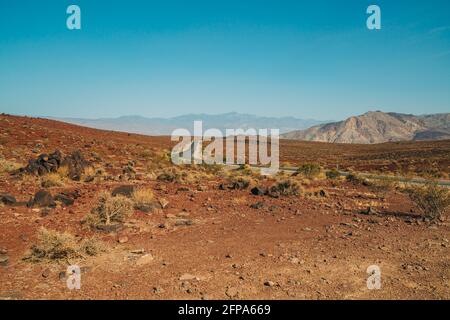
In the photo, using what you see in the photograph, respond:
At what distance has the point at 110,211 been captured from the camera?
33.0 feet

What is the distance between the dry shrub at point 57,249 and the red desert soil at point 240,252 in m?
0.22

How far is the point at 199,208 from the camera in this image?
1232 centimetres

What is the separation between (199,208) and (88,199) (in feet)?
13.5

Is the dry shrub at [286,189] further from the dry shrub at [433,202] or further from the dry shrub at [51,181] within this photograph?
the dry shrub at [51,181]

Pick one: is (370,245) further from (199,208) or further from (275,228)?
(199,208)

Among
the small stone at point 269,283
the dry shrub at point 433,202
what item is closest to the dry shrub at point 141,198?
the small stone at point 269,283

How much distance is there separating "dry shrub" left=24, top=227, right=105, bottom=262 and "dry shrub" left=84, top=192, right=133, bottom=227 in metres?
2.03

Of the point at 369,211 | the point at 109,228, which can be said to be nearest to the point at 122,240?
the point at 109,228

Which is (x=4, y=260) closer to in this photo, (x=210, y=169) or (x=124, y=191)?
(x=124, y=191)

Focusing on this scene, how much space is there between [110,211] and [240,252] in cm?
440

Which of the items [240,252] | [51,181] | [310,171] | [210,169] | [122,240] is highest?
[51,181]

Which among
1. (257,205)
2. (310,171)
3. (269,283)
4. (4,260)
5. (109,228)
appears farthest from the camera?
(310,171)
